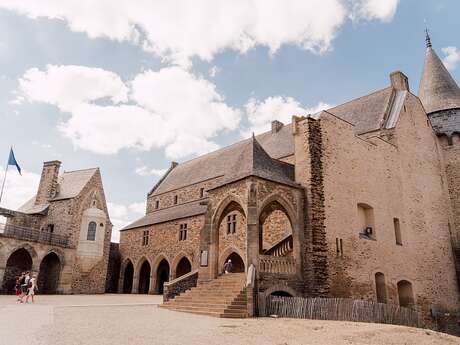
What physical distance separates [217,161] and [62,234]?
13.1 m

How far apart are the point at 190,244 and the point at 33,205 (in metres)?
14.8

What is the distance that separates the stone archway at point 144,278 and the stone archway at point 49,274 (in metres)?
6.10

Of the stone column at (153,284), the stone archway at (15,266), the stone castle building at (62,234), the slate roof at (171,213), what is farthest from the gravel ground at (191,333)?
the stone archway at (15,266)

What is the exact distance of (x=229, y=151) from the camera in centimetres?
2853

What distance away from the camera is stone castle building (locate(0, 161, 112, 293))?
78.7 ft

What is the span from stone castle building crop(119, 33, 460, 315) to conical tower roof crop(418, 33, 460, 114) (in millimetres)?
92

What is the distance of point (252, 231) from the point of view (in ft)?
38.4

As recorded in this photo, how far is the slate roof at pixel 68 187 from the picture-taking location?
27.2 metres

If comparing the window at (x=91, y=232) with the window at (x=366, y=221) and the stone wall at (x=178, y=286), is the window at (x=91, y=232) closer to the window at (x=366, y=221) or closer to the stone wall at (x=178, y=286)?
the stone wall at (x=178, y=286)

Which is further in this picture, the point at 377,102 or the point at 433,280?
the point at 377,102

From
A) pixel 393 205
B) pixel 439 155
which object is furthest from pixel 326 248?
pixel 439 155

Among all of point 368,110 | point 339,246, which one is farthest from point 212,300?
point 368,110

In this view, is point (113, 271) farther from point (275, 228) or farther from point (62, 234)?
point (275, 228)

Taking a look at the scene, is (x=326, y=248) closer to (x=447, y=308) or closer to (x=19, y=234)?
(x=447, y=308)
